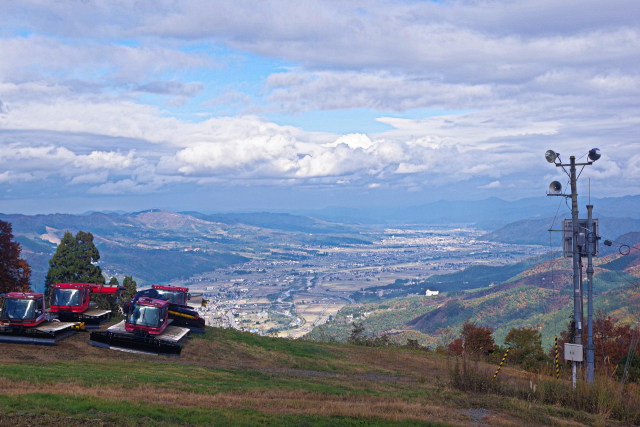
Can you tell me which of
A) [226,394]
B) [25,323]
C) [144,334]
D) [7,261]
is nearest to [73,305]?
[25,323]

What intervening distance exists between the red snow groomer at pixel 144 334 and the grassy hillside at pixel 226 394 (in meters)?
0.70

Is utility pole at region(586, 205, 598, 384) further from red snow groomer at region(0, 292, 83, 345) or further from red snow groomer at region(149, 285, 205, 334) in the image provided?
red snow groomer at region(0, 292, 83, 345)

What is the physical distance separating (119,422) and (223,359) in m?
16.3

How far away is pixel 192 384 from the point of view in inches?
746

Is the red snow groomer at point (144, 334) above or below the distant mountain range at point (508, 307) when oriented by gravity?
above

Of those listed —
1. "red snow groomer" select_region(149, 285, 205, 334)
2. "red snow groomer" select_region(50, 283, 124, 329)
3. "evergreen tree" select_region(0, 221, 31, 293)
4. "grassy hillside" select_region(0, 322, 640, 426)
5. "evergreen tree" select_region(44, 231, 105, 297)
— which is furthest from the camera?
"evergreen tree" select_region(44, 231, 105, 297)

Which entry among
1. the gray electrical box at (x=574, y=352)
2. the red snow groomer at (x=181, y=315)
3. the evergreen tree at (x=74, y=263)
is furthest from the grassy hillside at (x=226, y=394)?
the evergreen tree at (x=74, y=263)

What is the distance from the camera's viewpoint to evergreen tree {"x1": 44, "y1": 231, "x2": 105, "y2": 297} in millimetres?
48875

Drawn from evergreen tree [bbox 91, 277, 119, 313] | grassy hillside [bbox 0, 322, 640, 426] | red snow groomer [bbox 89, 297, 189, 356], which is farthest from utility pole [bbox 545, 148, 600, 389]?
evergreen tree [bbox 91, 277, 119, 313]

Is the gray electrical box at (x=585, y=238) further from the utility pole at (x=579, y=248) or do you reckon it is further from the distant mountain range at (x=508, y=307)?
the distant mountain range at (x=508, y=307)

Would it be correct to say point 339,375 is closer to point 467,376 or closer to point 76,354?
point 467,376

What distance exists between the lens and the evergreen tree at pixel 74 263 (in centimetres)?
4888

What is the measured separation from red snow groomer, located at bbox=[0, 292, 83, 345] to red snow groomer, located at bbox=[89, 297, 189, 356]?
1.92m

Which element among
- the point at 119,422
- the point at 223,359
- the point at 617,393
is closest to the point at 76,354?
the point at 223,359
